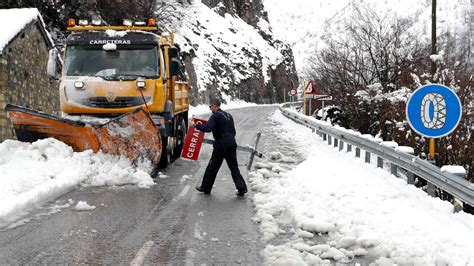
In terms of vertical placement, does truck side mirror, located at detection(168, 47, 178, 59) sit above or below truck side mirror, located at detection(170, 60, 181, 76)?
above

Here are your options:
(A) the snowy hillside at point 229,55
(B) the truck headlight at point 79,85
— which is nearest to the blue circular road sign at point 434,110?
(B) the truck headlight at point 79,85

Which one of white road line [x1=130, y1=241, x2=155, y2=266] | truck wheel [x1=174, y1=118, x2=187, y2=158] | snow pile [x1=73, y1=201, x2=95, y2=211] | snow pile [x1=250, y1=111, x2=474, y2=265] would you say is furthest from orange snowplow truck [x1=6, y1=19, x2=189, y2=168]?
white road line [x1=130, y1=241, x2=155, y2=266]

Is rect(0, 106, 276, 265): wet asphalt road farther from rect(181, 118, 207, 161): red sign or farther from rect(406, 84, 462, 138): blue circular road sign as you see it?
rect(406, 84, 462, 138): blue circular road sign

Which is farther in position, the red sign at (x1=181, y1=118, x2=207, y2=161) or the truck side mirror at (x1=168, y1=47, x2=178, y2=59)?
the truck side mirror at (x1=168, y1=47, x2=178, y2=59)

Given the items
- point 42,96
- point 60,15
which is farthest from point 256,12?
point 42,96

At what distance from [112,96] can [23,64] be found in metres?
6.65

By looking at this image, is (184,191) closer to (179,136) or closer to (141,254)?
(141,254)

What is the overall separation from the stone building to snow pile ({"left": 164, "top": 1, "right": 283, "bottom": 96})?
29.2m

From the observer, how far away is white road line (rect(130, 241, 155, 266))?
4.97 meters

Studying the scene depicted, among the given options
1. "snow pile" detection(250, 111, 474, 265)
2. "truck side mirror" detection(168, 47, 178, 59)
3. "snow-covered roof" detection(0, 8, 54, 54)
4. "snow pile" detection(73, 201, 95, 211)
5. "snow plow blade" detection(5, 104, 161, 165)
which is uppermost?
"snow-covered roof" detection(0, 8, 54, 54)

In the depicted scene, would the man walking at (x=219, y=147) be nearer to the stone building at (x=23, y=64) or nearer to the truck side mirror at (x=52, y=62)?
the truck side mirror at (x=52, y=62)

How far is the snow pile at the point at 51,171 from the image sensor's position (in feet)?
25.4

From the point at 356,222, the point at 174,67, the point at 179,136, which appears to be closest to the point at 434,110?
the point at 356,222

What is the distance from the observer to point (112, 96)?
410 inches
